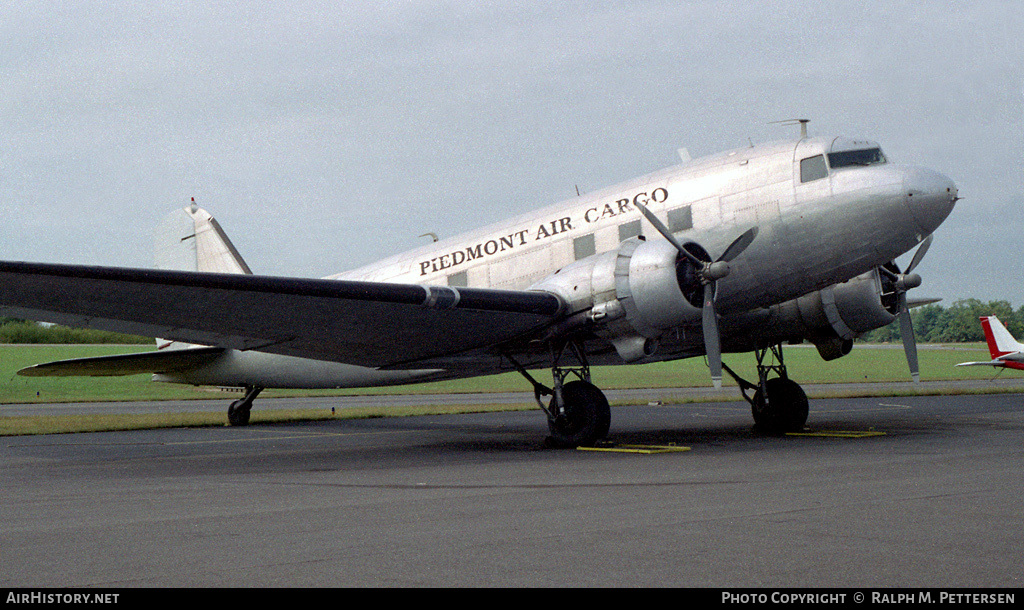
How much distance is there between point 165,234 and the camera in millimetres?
21703

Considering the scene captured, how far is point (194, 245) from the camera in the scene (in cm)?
2155

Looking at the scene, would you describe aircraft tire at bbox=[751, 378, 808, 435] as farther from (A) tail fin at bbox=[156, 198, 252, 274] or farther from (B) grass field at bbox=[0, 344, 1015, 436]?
(A) tail fin at bbox=[156, 198, 252, 274]

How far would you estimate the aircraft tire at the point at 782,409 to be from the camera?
17.1 m

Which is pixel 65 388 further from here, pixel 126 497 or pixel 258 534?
pixel 258 534

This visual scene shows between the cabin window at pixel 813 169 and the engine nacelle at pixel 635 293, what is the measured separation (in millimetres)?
2067

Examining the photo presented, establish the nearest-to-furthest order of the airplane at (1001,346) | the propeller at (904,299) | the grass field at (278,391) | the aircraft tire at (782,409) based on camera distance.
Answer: the propeller at (904,299)
the aircraft tire at (782,409)
the grass field at (278,391)
the airplane at (1001,346)

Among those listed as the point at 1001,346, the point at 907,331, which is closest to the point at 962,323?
the point at 1001,346

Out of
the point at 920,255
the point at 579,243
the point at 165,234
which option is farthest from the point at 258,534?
the point at 165,234

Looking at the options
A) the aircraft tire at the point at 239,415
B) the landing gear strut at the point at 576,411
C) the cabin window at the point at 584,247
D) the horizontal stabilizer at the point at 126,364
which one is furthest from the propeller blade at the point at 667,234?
the aircraft tire at the point at 239,415

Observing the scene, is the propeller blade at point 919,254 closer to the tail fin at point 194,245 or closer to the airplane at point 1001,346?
the tail fin at point 194,245

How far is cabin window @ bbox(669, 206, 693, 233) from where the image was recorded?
14258mm

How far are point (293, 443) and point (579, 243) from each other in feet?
21.0

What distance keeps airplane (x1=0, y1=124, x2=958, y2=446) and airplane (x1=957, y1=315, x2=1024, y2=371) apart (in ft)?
91.4

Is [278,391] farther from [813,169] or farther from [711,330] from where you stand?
[813,169]
